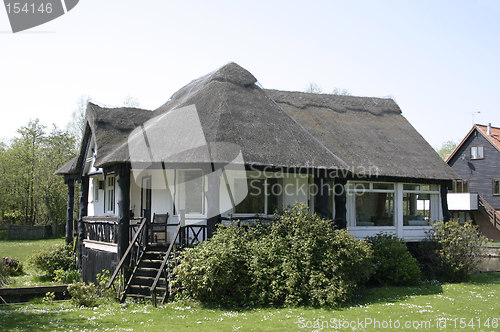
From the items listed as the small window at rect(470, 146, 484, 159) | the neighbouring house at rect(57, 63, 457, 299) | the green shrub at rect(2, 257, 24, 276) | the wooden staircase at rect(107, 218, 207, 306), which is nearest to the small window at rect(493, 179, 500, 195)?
the small window at rect(470, 146, 484, 159)

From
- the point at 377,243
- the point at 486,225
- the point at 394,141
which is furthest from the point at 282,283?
the point at 486,225

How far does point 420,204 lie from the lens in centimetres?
1975

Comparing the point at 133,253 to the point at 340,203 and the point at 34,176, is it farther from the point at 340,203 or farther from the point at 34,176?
the point at 34,176

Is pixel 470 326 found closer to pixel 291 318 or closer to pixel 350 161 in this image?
pixel 291 318

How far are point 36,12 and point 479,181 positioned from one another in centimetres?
3936

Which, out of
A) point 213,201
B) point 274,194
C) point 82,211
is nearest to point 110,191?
point 82,211

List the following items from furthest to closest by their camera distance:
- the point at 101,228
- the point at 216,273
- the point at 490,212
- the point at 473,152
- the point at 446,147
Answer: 1. the point at 446,147
2. the point at 473,152
3. the point at 490,212
4. the point at 101,228
5. the point at 216,273

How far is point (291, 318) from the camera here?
1070 centimetres

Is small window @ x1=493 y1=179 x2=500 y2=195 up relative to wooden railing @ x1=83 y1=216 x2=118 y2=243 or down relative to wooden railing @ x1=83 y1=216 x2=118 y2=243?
up

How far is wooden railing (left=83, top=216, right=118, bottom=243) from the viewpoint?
16.3m

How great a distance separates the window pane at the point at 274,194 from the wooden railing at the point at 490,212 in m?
28.5

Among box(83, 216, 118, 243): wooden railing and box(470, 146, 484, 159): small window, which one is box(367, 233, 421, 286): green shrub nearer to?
box(83, 216, 118, 243): wooden railing

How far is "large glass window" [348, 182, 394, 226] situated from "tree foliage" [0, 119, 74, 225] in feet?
110

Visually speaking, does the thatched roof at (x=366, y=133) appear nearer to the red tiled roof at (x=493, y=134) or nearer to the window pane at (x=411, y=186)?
the window pane at (x=411, y=186)
